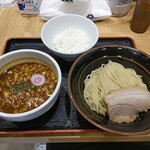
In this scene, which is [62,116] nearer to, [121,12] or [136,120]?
[136,120]

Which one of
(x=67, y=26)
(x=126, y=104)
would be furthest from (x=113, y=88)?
(x=67, y=26)

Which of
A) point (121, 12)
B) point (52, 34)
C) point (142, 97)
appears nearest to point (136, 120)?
point (142, 97)

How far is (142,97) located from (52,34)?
1.97 feet

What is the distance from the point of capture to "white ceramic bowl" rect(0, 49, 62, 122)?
2.13ft

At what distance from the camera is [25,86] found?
77 centimetres

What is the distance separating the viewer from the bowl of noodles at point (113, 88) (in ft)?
2.24

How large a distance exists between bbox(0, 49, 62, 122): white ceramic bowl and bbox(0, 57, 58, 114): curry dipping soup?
2cm

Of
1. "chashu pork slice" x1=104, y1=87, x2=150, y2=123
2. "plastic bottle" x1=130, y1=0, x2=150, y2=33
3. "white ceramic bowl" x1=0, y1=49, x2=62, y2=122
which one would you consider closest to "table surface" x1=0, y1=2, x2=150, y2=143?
"plastic bottle" x1=130, y1=0, x2=150, y2=33

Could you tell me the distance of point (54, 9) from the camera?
3.93 feet

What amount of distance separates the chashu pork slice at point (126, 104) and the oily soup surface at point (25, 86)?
0.25 meters

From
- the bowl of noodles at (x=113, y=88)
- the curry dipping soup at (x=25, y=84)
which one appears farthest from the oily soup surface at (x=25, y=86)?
the bowl of noodles at (x=113, y=88)

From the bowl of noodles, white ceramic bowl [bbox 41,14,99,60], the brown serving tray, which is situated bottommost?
the brown serving tray

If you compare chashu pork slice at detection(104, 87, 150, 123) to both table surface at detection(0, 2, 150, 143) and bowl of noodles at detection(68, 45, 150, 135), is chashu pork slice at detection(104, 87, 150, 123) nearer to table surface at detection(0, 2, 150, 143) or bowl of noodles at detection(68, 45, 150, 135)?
bowl of noodles at detection(68, 45, 150, 135)

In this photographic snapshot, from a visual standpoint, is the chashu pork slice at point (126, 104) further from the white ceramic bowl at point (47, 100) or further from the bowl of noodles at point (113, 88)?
the white ceramic bowl at point (47, 100)
